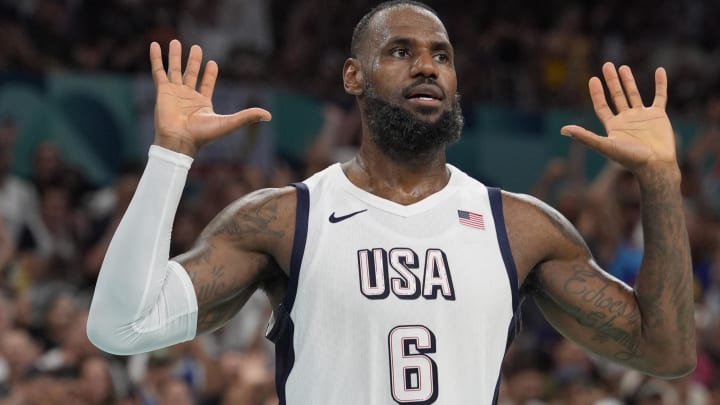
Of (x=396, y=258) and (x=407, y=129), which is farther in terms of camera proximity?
(x=407, y=129)

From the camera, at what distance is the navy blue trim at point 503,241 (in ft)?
12.5

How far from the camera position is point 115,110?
9102mm

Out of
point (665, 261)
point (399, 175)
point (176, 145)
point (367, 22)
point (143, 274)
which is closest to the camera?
point (143, 274)

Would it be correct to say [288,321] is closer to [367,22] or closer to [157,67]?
[157,67]

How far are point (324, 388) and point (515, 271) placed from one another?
726 mm

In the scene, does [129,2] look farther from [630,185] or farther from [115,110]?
[630,185]

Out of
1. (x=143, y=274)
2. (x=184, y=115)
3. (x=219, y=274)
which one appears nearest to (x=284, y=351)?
(x=219, y=274)

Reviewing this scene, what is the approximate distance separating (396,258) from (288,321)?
399 millimetres

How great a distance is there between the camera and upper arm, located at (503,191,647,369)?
3.87 metres

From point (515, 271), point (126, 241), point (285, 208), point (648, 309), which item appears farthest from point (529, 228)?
point (126, 241)

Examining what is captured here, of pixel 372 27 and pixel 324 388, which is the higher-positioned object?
pixel 372 27

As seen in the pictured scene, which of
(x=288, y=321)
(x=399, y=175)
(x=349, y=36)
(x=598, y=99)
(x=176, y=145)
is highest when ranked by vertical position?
(x=349, y=36)

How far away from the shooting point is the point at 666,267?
378 centimetres

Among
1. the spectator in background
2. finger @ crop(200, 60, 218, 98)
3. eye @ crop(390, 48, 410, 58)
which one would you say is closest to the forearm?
eye @ crop(390, 48, 410, 58)
